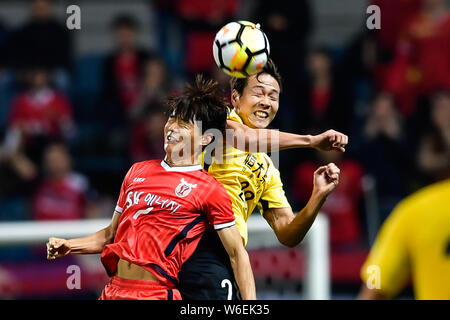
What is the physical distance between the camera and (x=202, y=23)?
10266mm

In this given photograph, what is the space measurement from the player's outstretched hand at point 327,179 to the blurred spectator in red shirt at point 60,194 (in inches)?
212

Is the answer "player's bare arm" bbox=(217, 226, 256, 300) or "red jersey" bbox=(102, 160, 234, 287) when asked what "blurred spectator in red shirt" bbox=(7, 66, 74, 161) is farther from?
"player's bare arm" bbox=(217, 226, 256, 300)

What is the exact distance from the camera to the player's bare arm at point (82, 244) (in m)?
4.84

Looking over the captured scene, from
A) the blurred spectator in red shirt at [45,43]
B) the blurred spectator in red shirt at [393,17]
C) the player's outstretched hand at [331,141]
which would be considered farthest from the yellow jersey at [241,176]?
the blurred spectator in red shirt at [45,43]

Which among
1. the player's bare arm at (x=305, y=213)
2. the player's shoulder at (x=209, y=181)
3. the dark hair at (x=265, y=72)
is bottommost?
the player's bare arm at (x=305, y=213)

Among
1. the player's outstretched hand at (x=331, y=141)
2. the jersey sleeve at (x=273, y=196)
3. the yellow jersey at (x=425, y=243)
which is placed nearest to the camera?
the yellow jersey at (x=425, y=243)

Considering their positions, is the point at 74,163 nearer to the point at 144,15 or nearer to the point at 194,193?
the point at 144,15

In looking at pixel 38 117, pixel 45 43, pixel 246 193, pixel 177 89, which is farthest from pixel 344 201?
pixel 246 193

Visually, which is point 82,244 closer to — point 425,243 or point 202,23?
point 425,243

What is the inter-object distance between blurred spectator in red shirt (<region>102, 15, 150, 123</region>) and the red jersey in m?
6.10

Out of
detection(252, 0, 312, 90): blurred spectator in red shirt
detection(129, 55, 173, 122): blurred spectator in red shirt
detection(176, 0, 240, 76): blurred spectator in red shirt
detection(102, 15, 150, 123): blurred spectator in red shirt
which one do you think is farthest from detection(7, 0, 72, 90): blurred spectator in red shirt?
detection(252, 0, 312, 90): blurred spectator in red shirt

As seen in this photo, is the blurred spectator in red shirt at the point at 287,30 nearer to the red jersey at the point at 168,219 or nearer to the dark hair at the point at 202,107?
the dark hair at the point at 202,107

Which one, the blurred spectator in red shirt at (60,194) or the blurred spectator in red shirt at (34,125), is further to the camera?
the blurred spectator in red shirt at (34,125)
